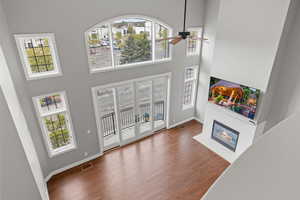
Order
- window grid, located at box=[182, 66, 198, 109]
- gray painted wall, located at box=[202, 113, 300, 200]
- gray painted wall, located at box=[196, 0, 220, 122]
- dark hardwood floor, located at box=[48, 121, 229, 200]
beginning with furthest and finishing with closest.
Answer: window grid, located at box=[182, 66, 198, 109]
gray painted wall, located at box=[196, 0, 220, 122]
dark hardwood floor, located at box=[48, 121, 229, 200]
gray painted wall, located at box=[202, 113, 300, 200]

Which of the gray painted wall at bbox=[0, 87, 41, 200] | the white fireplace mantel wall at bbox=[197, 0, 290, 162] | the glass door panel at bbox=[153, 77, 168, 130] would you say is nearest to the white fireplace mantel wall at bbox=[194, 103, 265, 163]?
the white fireplace mantel wall at bbox=[197, 0, 290, 162]

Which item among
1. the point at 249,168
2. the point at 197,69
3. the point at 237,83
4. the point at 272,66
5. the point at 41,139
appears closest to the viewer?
the point at 249,168

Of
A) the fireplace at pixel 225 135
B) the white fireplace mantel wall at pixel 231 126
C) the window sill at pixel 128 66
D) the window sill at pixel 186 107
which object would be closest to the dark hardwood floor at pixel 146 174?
the white fireplace mantel wall at pixel 231 126

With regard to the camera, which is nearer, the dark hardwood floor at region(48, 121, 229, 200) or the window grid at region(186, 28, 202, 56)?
the dark hardwood floor at region(48, 121, 229, 200)

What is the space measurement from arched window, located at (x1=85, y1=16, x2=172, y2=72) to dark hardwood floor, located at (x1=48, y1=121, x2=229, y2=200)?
3050 millimetres

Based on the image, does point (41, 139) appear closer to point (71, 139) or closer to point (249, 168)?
point (71, 139)

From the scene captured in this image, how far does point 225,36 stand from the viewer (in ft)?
17.1

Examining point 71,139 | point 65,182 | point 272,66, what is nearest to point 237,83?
point 272,66

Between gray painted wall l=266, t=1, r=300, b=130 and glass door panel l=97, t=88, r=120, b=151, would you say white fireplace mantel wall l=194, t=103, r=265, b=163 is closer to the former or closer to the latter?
gray painted wall l=266, t=1, r=300, b=130

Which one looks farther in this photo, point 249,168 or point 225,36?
point 225,36

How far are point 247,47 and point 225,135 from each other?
286 centimetres

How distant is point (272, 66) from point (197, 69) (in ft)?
10.3

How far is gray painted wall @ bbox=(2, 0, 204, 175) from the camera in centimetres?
385

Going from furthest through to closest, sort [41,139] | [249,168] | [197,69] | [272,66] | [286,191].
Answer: [197,69], [41,139], [272,66], [249,168], [286,191]
